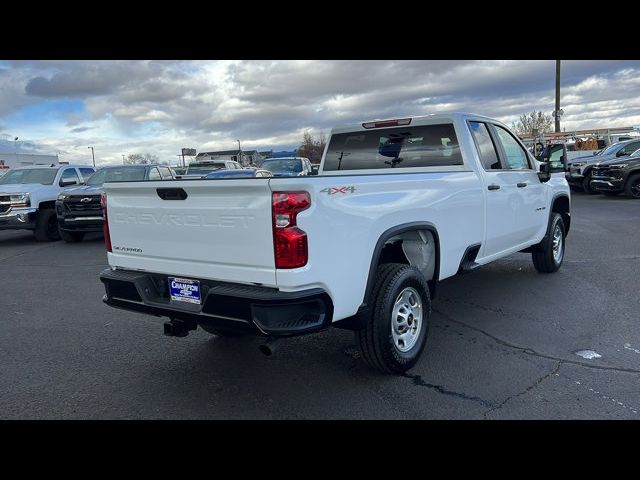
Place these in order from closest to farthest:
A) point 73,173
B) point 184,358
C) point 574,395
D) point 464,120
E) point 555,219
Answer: point 574,395, point 184,358, point 464,120, point 555,219, point 73,173

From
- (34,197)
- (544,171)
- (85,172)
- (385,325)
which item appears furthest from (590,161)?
(34,197)

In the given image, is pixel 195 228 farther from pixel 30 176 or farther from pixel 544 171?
pixel 30 176

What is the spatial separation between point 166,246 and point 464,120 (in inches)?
126

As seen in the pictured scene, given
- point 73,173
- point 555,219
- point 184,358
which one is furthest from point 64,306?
point 73,173

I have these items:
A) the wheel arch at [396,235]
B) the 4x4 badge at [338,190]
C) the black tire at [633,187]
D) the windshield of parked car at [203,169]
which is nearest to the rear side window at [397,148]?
the wheel arch at [396,235]

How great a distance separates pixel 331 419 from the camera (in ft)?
10.7

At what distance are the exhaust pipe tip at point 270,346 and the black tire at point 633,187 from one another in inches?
638

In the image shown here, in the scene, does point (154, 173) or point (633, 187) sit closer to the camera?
point (154, 173)

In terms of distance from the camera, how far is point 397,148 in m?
5.30

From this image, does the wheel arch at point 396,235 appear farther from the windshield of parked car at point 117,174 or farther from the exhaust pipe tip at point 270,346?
the windshield of parked car at point 117,174

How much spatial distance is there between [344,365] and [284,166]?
533 inches

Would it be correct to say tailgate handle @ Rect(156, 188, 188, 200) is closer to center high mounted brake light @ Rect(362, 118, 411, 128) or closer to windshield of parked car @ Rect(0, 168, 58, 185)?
center high mounted brake light @ Rect(362, 118, 411, 128)

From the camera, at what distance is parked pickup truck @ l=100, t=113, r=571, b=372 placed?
3031 millimetres

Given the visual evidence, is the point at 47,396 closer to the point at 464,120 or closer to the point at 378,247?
the point at 378,247
